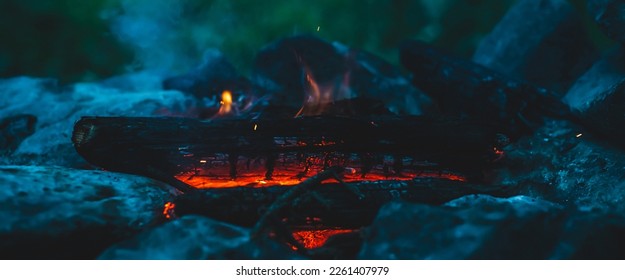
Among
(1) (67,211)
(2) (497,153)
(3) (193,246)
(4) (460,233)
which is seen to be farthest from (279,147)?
(2) (497,153)

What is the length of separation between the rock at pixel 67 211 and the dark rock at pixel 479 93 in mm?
2686

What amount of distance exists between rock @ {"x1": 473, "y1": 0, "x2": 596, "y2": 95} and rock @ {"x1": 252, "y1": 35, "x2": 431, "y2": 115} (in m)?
1.78

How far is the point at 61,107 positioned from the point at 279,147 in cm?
347

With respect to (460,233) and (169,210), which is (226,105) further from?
(460,233)

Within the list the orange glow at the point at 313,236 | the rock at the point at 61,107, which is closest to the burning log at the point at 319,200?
the orange glow at the point at 313,236

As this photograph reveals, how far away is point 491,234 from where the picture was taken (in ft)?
5.81

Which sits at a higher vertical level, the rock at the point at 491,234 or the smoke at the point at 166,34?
the smoke at the point at 166,34

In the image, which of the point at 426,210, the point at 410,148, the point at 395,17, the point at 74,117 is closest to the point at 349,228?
the point at 426,210

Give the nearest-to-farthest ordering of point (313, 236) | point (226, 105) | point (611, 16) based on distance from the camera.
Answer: point (313, 236) → point (611, 16) → point (226, 105)

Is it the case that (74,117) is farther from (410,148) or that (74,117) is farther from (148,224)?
(410,148)

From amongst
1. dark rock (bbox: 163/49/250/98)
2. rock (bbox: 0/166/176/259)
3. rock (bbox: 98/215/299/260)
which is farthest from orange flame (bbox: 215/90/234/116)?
rock (bbox: 98/215/299/260)

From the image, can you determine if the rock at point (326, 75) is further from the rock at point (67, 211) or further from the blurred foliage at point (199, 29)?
the rock at point (67, 211)

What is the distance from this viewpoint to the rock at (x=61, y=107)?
3.90 m

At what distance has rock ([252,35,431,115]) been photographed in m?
4.88
